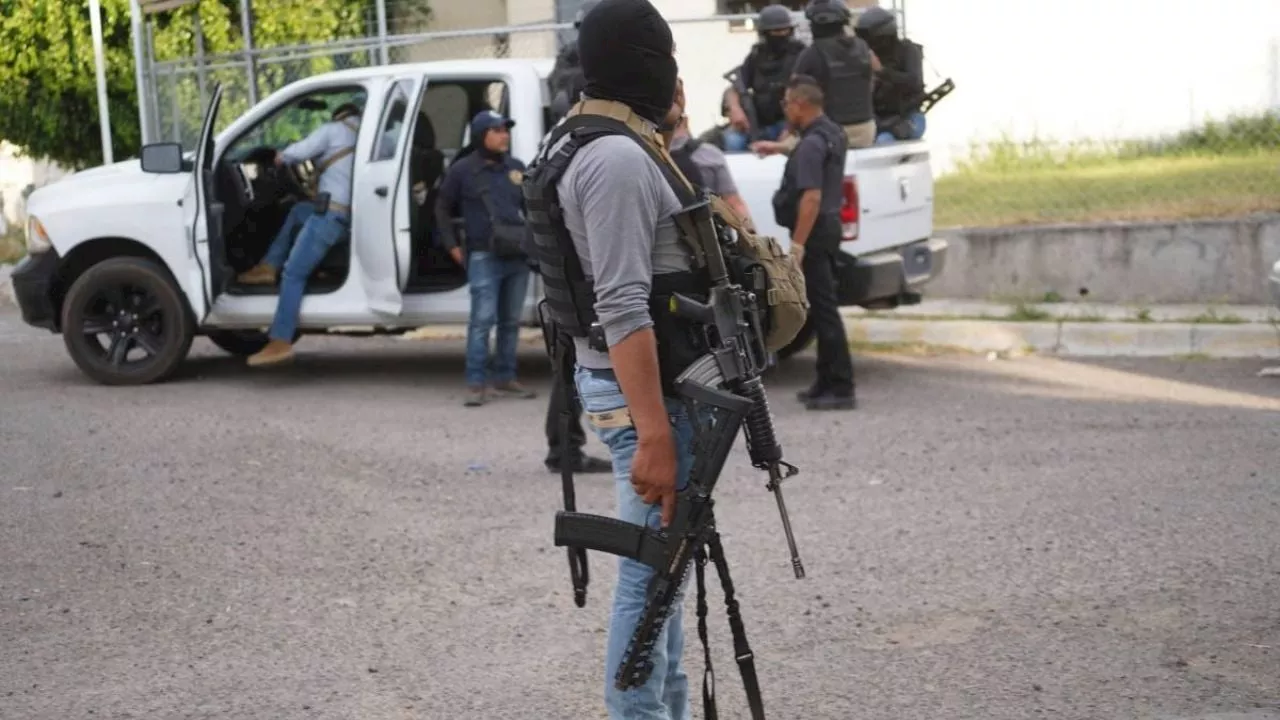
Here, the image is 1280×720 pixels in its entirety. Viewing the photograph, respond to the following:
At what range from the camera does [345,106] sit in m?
10.8

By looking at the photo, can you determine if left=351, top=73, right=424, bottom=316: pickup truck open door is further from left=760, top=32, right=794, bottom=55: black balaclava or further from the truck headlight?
left=760, top=32, right=794, bottom=55: black balaclava

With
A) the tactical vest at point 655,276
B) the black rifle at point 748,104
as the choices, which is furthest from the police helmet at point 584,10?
the black rifle at point 748,104

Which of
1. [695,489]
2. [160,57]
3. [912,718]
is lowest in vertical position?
[912,718]

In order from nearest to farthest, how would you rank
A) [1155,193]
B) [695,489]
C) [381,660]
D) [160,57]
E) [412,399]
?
[695,489] → [381,660] → [412,399] → [1155,193] → [160,57]

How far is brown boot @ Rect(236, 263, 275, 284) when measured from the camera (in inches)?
436

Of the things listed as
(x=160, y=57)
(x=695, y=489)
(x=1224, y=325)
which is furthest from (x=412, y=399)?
(x=160, y=57)

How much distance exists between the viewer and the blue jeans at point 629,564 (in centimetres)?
394

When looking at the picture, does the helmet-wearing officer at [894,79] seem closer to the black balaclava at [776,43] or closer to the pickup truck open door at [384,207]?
the black balaclava at [776,43]

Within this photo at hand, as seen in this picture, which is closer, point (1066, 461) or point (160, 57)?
point (1066, 461)

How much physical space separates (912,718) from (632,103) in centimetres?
192

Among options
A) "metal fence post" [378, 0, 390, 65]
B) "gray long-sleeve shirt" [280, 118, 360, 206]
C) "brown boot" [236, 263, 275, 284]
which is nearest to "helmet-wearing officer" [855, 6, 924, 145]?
"gray long-sleeve shirt" [280, 118, 360, 206]

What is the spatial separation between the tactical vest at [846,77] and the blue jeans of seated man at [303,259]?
3.04 m

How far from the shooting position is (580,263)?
391 cm

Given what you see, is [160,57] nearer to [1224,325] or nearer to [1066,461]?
[1224,325]
